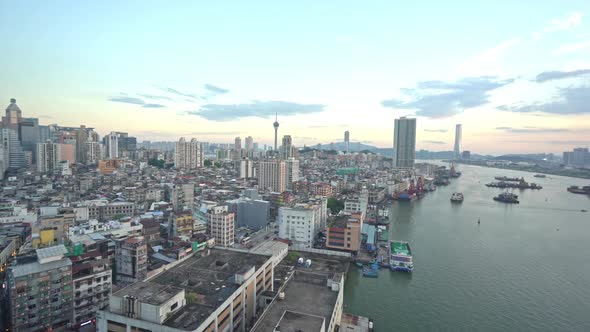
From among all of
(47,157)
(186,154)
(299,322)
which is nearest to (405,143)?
(186,154)

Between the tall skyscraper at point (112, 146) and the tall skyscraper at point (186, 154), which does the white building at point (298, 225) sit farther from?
the tall skyscraper at point (112, 146)

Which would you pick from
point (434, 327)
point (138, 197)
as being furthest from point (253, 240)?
point (138, 197)

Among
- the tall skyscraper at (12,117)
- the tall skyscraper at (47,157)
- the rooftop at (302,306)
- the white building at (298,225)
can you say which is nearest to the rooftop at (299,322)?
the rooftop at (302,306)

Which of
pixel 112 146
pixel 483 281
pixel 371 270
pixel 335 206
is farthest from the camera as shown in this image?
pixel 112 146

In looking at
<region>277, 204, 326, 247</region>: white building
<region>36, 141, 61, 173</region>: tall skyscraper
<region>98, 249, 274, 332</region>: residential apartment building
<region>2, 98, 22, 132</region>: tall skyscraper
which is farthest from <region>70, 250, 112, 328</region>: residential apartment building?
<region>2, 98, 22, 132</region>: tall skyscraper

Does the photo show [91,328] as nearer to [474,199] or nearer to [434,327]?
[434,327]

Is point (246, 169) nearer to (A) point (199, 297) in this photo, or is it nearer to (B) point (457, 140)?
(A) point (199, 297)
